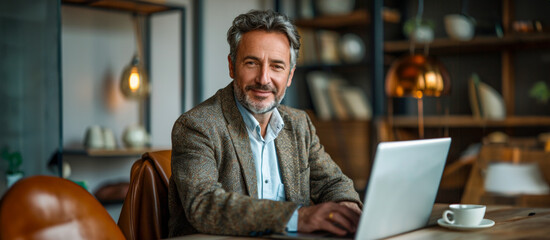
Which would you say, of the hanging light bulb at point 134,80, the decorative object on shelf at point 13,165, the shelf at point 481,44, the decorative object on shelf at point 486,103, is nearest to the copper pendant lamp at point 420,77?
the decorative object on shelf at point 486,103

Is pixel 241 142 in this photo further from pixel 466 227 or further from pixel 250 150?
pixel 466 227

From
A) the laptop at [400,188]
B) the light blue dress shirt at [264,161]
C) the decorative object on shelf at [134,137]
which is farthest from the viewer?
the decorative object on shelf at [134,137]

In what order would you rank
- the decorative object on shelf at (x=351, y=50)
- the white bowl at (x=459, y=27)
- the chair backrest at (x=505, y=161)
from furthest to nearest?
the decorative object on shelf at (x=351, y=50) → the white bowl at (x=459, y=27) → the chair backrest at (x=505, y=161)

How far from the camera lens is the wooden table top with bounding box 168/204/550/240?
1349mm

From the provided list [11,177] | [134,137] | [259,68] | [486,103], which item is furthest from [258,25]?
[486,103]

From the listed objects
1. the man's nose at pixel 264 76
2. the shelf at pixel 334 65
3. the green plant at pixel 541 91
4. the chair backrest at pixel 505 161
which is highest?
the shelf at pixel 334 65

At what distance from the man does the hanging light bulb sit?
234 centimetres

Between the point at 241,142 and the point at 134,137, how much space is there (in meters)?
2.49

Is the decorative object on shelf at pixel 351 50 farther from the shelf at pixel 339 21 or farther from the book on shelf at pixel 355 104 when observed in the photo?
the book on shelf at pixel 355 104

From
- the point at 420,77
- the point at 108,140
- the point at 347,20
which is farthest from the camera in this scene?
the point at 347,20

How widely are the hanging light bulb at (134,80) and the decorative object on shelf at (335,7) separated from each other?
1879mm

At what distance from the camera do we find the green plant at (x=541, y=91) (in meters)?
4.67

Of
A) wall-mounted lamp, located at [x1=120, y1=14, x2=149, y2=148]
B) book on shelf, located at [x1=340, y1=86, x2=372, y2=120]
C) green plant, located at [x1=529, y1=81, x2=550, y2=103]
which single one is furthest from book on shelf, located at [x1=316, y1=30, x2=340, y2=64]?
wall-mounted lamp, located at [x1=120, y1=14, x2=149, y2=148]

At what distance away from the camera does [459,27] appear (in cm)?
477
